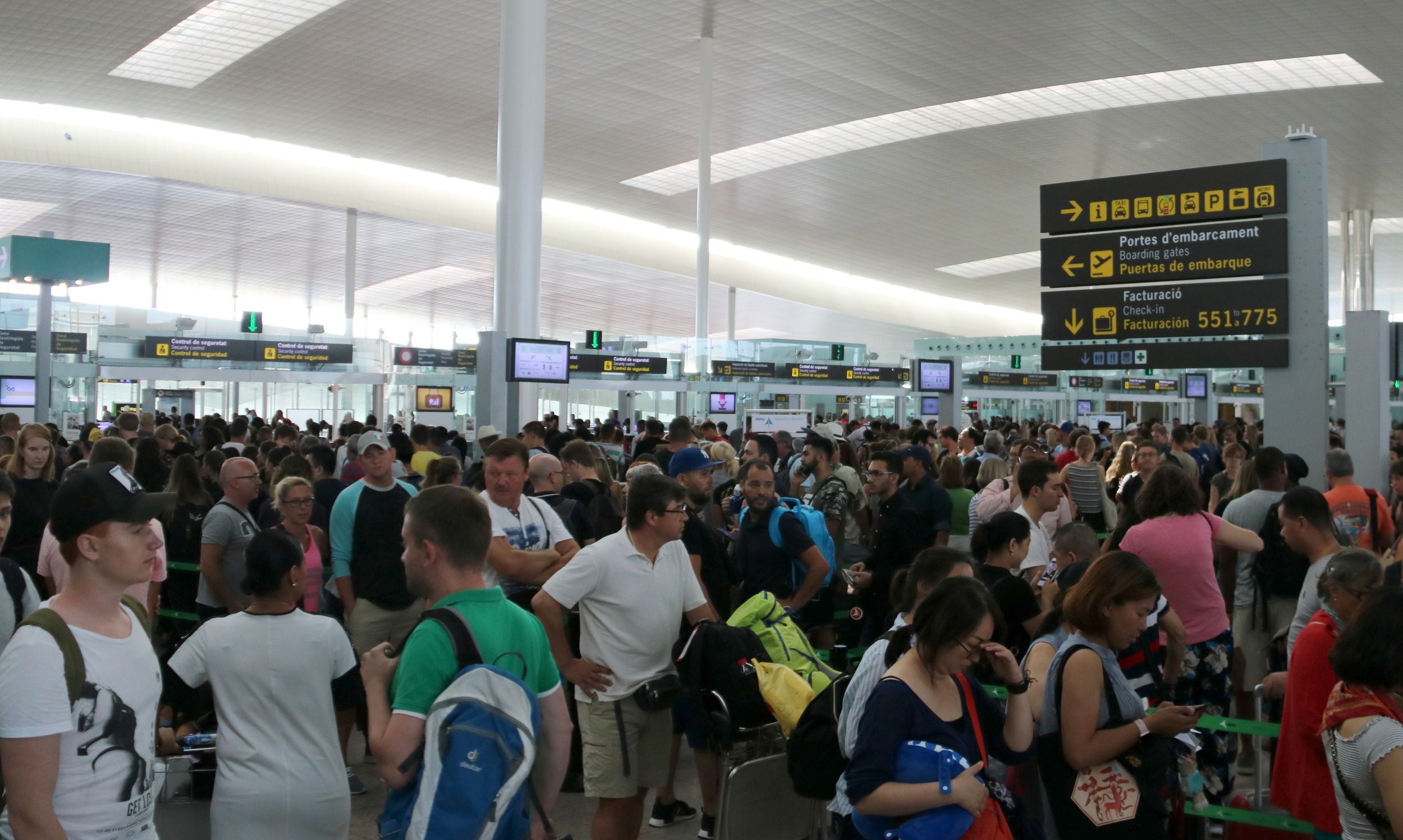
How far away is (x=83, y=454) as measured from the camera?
31.1ft

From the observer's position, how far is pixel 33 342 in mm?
20984

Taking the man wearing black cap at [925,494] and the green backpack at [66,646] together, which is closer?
the green backpack at [66,646]

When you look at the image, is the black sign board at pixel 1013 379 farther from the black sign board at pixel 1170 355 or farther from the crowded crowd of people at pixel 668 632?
the crowded crowd of people at pixel 668 632

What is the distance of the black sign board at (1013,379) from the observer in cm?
2845

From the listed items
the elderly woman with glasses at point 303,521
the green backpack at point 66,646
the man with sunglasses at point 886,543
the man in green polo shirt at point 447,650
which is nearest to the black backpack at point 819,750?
the man in green polo shirt at point 447,650

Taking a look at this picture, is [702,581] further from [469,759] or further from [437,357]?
[437,357]

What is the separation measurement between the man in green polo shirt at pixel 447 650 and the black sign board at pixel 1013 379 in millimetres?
26699

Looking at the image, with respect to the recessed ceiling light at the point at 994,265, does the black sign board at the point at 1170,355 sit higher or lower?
lower

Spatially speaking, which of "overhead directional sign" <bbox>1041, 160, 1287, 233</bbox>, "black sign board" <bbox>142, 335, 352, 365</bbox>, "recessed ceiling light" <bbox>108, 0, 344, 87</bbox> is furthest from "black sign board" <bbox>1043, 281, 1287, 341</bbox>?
"black sign board" <bbox>142, 335, 352, 365</bbox>

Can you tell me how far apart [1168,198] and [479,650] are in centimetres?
676

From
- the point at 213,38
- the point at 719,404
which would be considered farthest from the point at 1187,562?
Answer: the point at 213,38

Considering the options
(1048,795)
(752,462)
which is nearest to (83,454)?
(752,462)

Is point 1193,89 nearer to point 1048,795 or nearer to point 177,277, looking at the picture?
point 1048,795

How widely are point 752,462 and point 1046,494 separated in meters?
1.51
